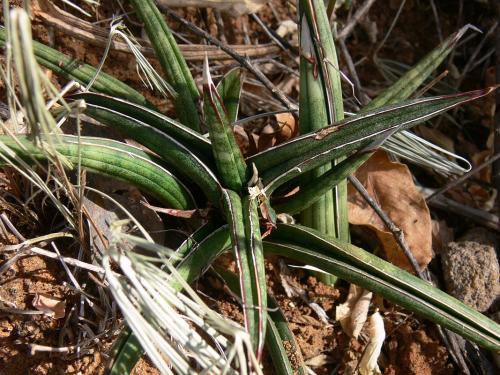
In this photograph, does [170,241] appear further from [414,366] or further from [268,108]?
[414,366]

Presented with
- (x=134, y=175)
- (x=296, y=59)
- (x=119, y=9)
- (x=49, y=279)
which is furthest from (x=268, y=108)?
(x=49, y=279)

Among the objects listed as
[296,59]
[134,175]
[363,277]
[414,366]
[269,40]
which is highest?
[269,40]

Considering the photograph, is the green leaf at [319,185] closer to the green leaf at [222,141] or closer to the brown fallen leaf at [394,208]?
the green leaf at [222,141]

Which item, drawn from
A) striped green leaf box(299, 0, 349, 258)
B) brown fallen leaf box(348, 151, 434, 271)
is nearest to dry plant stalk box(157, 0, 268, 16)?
striped green leaf box(299, 0, 349, 258)

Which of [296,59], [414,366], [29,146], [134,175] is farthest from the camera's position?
[296,59]

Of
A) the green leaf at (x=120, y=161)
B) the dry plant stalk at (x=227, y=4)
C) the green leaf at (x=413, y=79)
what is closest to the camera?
the green leaf at (x=120, y=161)

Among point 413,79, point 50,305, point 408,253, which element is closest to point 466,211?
point 408,253

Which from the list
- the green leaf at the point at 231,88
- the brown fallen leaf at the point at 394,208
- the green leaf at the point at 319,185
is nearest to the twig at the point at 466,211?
the brown fallen leaf at the point at 394,208
